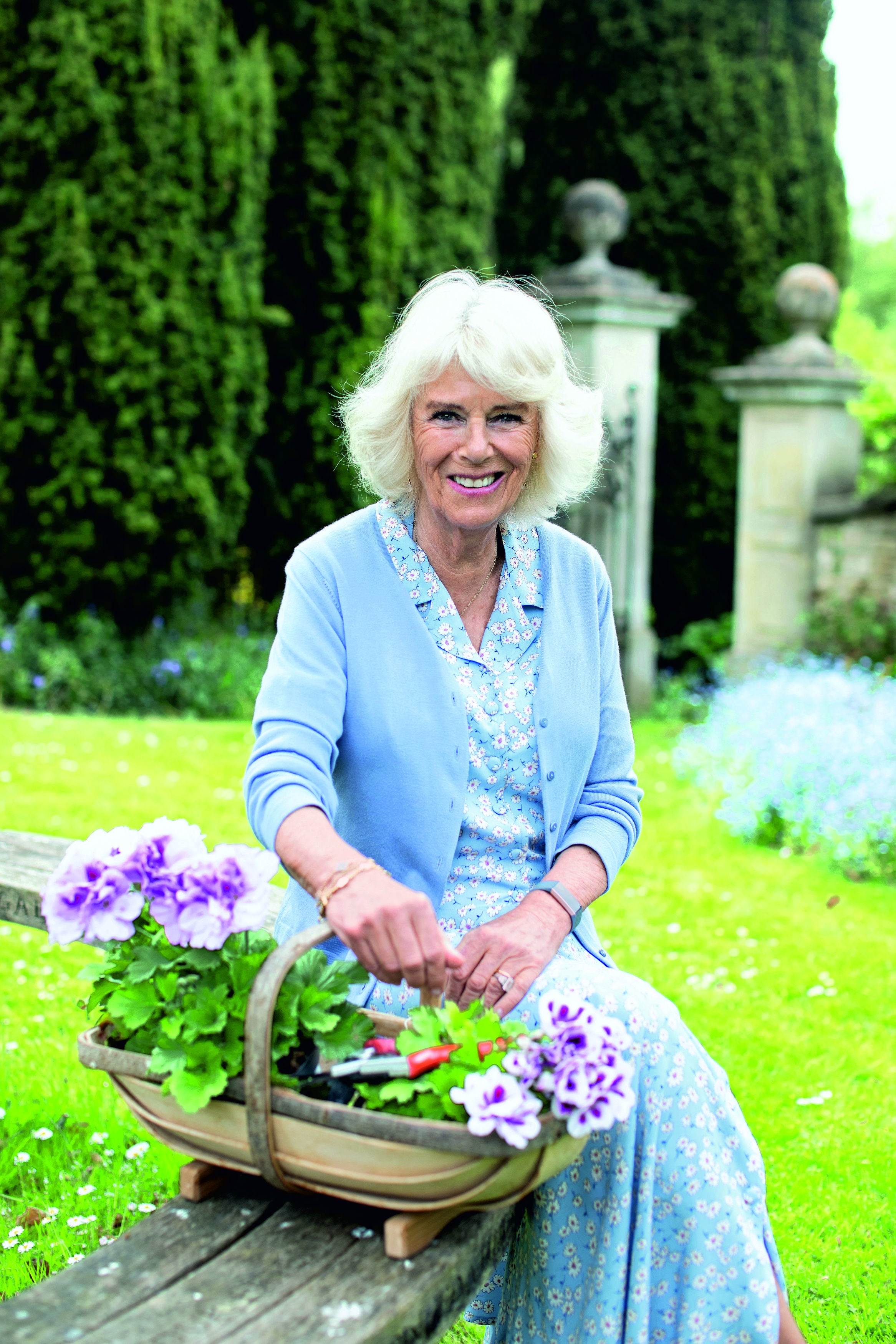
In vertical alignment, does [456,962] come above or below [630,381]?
below

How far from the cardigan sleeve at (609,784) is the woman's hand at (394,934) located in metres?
0.55

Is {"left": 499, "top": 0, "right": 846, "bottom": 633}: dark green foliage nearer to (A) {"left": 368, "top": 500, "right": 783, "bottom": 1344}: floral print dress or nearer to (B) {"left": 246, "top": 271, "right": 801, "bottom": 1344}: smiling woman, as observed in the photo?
(B) {"left": 246, "top": 271, "right": 801, "bottom": 1344}: smiling woman

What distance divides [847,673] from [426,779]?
5.30m

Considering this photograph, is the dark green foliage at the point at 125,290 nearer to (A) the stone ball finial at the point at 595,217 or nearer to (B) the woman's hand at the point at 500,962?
(A) the stone ball finial at the point at 595,217

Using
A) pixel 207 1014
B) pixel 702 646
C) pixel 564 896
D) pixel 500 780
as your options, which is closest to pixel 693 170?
pixel 702 646

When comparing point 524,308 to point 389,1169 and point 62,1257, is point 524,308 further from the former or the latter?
point 62,1257

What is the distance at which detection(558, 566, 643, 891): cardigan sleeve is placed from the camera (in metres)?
2.24

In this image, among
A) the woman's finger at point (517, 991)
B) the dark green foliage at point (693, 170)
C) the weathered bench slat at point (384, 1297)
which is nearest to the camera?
the weathered bench slat at point (384, 1297)

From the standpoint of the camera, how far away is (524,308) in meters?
2.19

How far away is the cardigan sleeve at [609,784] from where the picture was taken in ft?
7.36

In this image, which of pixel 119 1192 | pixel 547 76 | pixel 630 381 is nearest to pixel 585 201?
pixel 630 381

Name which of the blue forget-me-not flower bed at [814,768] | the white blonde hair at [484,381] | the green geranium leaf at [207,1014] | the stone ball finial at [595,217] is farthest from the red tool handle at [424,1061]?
the stone ball finial at [595,217]

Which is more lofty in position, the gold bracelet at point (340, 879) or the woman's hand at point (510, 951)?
the gold bracelet at point (340, 879)

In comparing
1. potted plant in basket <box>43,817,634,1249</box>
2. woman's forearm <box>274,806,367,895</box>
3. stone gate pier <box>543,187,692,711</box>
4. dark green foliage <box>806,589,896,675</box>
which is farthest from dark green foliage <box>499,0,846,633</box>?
potted plant in basket <box>43,817,634,1249</box>
